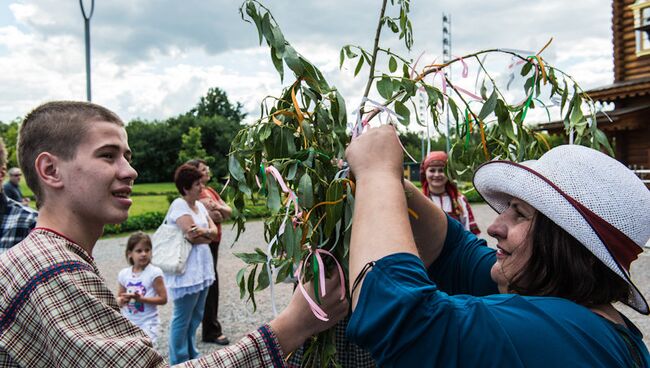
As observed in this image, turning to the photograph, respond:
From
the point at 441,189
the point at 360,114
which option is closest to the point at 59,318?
the point at 360,114

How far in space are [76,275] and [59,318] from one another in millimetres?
124

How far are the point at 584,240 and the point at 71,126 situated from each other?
1566mm

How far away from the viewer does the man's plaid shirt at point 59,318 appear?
141 cm

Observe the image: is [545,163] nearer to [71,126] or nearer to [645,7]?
[71,126]

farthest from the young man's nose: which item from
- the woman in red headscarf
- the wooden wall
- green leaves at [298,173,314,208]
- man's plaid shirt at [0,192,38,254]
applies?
the wooden wall

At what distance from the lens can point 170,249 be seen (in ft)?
16.7

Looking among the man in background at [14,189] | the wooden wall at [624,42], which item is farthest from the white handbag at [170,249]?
the wooden wall at [624,42]

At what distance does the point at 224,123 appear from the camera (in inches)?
2354

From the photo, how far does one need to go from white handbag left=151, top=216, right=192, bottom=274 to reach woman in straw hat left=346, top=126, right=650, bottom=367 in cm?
393

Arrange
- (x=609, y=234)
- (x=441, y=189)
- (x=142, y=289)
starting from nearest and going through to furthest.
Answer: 1. (x=609, y=234)
2. (x=142, y=289)
3. (x=441, y=189)

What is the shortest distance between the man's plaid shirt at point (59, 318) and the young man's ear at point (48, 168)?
244mm

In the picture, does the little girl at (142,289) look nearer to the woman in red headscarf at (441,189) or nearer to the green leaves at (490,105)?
the woman in red headscarf at (441,189)

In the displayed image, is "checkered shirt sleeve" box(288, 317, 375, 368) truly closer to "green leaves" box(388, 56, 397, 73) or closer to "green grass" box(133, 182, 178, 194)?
"green leaves" box(388, 56, 397, 73)

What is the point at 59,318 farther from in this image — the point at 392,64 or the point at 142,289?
the point at 142,289
